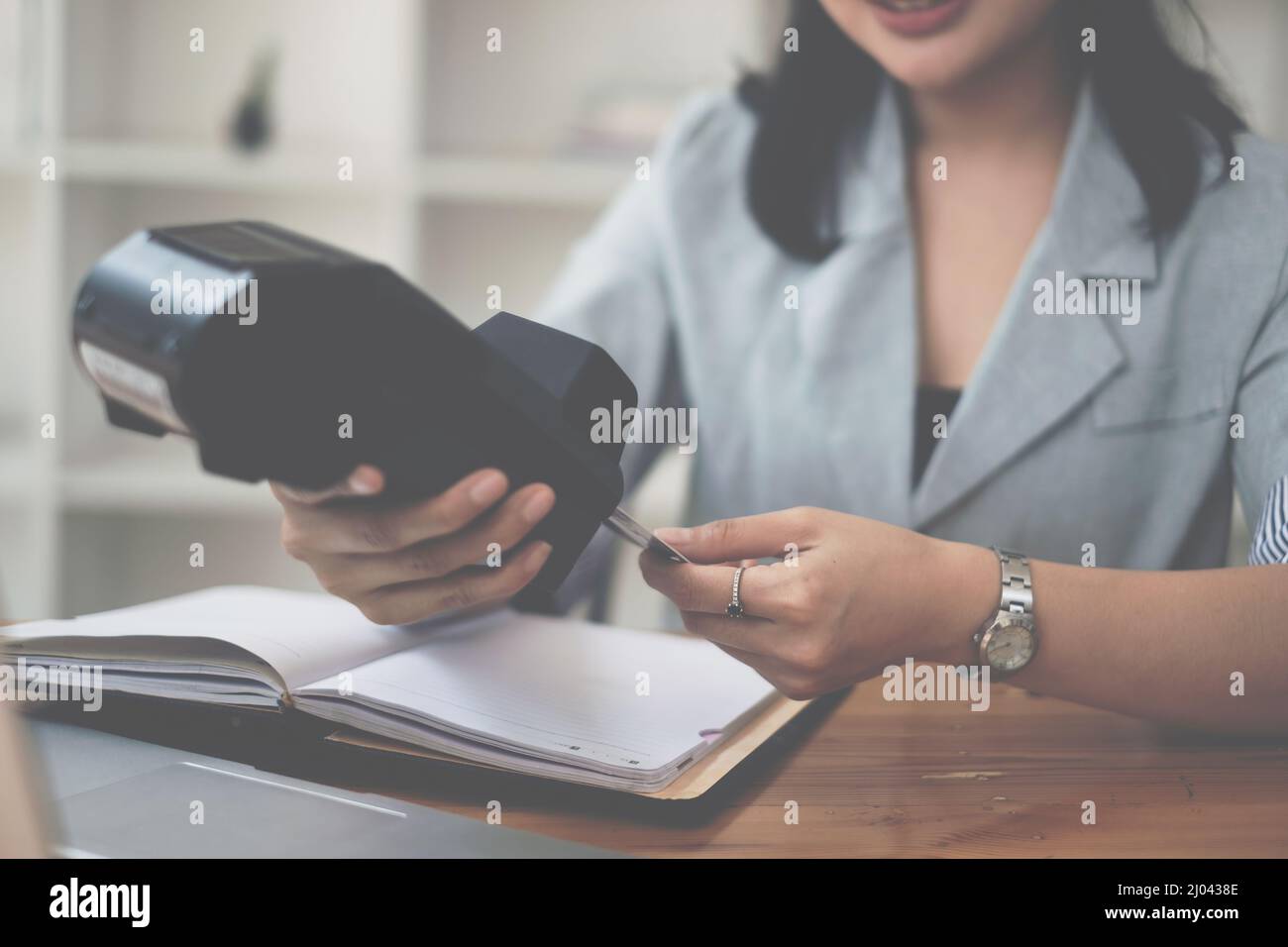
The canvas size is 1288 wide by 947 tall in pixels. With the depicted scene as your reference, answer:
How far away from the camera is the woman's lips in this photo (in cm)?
90

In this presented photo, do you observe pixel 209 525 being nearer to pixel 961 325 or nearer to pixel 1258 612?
pixel 961 325

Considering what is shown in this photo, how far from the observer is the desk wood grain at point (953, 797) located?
1.69ft

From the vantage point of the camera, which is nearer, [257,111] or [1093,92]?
[1093,92]

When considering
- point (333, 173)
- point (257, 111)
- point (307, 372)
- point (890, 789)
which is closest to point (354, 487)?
point (307, 372)

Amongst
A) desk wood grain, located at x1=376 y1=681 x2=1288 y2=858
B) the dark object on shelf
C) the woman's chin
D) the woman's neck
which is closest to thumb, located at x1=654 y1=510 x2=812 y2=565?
desk wood grain, located at x1=376 y1=681 x2=1288 y2=858

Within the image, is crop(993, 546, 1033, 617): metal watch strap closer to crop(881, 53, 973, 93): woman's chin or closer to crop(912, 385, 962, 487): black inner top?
crop(912, 385, 962, 487): black inner top

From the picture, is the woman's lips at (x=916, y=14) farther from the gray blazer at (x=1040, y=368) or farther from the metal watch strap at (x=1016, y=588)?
the metal watch strap at (x=1016, y=588)

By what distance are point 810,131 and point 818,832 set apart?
77 cm

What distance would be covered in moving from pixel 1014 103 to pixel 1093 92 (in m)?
0.07

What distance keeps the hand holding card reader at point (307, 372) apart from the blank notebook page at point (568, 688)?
11 cm

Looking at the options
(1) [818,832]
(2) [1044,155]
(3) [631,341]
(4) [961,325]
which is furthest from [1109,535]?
(1) [818,832]

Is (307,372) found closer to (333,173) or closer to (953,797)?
(953,797)

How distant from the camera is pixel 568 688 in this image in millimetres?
638

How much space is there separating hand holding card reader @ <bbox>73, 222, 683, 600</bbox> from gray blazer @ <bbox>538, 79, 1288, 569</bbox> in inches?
20.0
